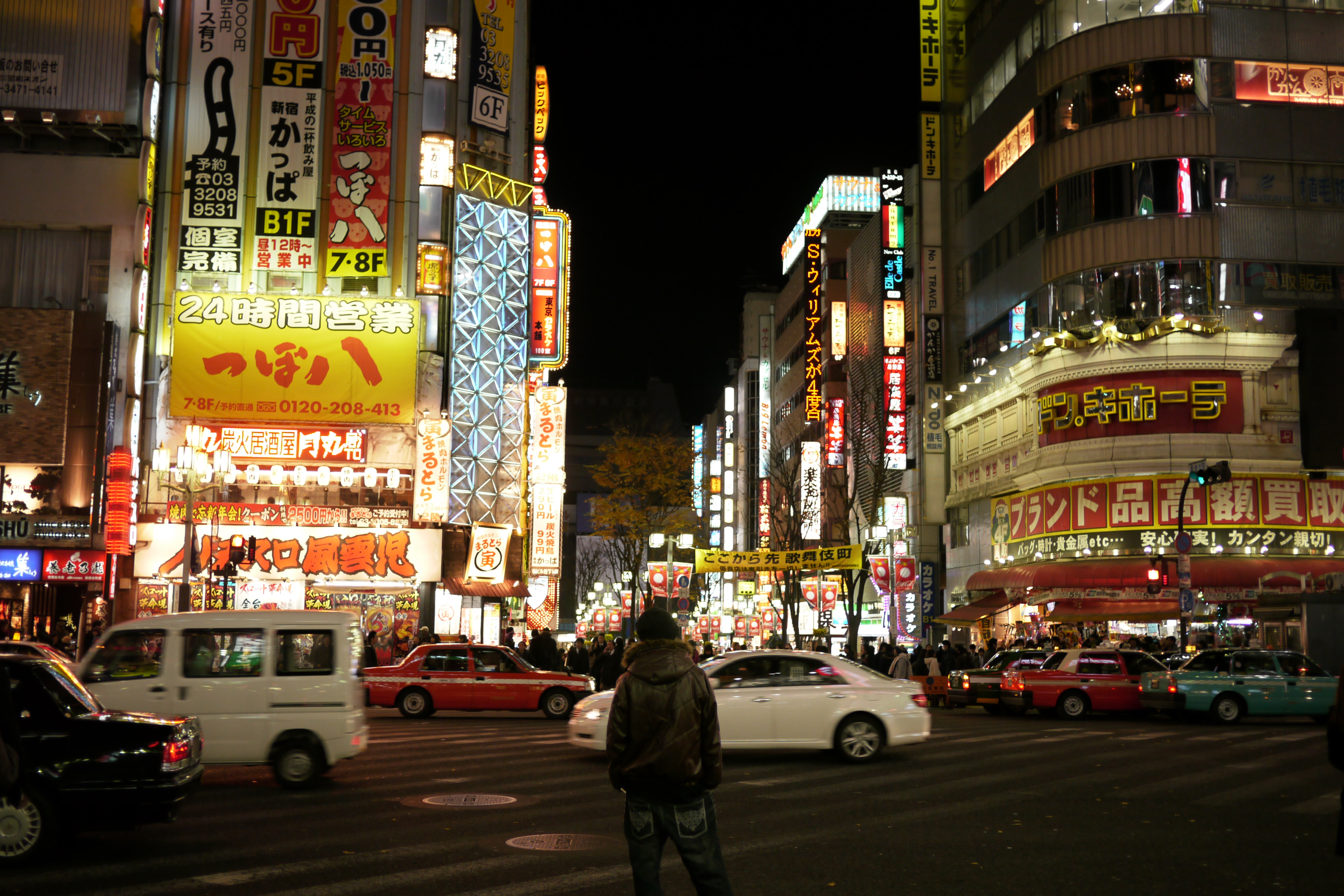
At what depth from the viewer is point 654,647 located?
20.7 ft

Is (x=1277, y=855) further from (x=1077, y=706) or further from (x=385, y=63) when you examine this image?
(x=385, y=63)

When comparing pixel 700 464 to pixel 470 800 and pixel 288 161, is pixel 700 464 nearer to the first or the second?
pixel 288 161

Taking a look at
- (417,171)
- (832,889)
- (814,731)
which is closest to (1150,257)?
(417,171)

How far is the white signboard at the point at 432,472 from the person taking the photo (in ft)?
131

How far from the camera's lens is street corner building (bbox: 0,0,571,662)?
36469 mm

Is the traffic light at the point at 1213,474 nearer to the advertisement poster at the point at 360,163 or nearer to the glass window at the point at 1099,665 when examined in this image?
the glass window at the point at 1099,665

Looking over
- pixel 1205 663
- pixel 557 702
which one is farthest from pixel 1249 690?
pixel 557 702

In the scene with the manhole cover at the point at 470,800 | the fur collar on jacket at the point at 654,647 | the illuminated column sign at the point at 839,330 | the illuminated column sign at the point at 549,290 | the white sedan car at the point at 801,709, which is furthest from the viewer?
the illuminated column sign at the point at 839,330

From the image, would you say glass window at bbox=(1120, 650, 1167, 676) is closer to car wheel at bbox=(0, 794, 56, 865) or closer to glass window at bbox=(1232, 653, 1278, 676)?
glass window at bbox=(1232, 653, 1278, 676)

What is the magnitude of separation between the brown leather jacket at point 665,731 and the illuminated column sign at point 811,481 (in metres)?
52.3

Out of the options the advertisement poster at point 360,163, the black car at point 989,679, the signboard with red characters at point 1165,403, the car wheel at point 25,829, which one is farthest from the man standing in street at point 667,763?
the advertisement poster at point 360,163

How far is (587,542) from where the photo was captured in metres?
134

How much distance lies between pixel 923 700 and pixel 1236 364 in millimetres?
24993

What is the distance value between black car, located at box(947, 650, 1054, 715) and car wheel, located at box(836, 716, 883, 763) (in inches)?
491
